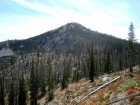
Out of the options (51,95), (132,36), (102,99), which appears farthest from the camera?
(132,36)

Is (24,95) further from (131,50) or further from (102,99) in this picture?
(102,99)

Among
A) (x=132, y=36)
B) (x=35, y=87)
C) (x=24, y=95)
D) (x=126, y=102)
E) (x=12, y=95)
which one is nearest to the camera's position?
(x=126, y=102)

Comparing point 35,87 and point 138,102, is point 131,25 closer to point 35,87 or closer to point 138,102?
point 35,87

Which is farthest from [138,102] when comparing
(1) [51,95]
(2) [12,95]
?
(2) [12,95]

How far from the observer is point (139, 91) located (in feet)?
63.7

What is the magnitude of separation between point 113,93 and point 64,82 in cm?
4766

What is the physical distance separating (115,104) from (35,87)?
4168 centimetres

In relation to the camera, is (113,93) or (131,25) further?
(131,25)

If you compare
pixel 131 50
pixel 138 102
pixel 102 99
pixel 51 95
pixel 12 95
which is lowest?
pixel 12 95

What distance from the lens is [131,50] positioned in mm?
65125

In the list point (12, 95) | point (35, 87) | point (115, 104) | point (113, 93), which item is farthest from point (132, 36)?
point (12, 95)

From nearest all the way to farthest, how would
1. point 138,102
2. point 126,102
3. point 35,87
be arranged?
point 138,102 → point 126,102 → point 35,87

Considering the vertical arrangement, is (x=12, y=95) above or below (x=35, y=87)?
below

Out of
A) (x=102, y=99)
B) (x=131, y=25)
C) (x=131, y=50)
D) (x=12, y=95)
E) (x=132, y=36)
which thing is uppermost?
(x=131, y=25)
